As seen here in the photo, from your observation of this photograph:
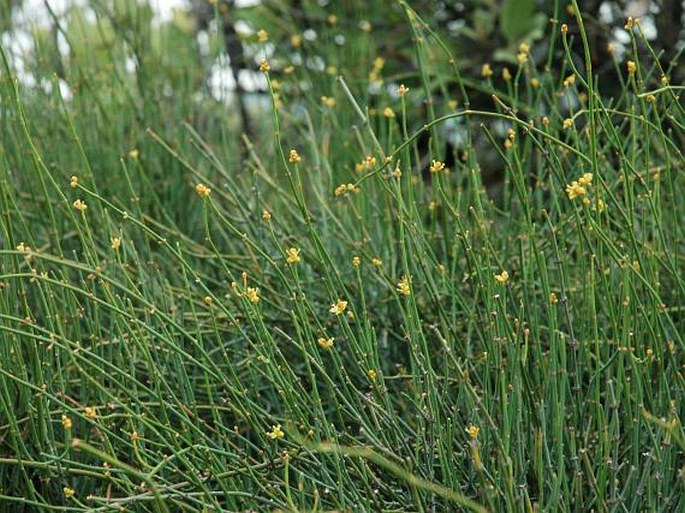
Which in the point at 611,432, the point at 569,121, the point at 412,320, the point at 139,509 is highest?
the point at 569,121

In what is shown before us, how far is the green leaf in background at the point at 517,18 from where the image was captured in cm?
313

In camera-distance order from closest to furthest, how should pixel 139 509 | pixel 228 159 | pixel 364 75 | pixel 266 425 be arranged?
pixel 139 509 → pixel 266 425 → pixel 228 159 → pixel 364 75

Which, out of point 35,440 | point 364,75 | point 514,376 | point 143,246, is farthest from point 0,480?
point 364,75

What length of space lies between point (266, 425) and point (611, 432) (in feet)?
1.75

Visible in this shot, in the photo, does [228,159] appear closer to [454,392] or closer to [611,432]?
[454,392]

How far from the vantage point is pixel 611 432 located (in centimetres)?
126

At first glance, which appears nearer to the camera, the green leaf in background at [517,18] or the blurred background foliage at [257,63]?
the blurred background foliage at [257,63]

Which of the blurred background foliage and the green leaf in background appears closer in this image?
the blurred background foliage

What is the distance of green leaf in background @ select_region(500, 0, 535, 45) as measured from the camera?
10.3 feet

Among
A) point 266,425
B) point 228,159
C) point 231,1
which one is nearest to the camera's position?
point 266,425

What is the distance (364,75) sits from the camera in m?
2.99

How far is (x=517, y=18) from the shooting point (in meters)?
3.14

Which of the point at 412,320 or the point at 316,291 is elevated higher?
the point at 412,320

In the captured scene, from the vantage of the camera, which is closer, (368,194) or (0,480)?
(0,480)
